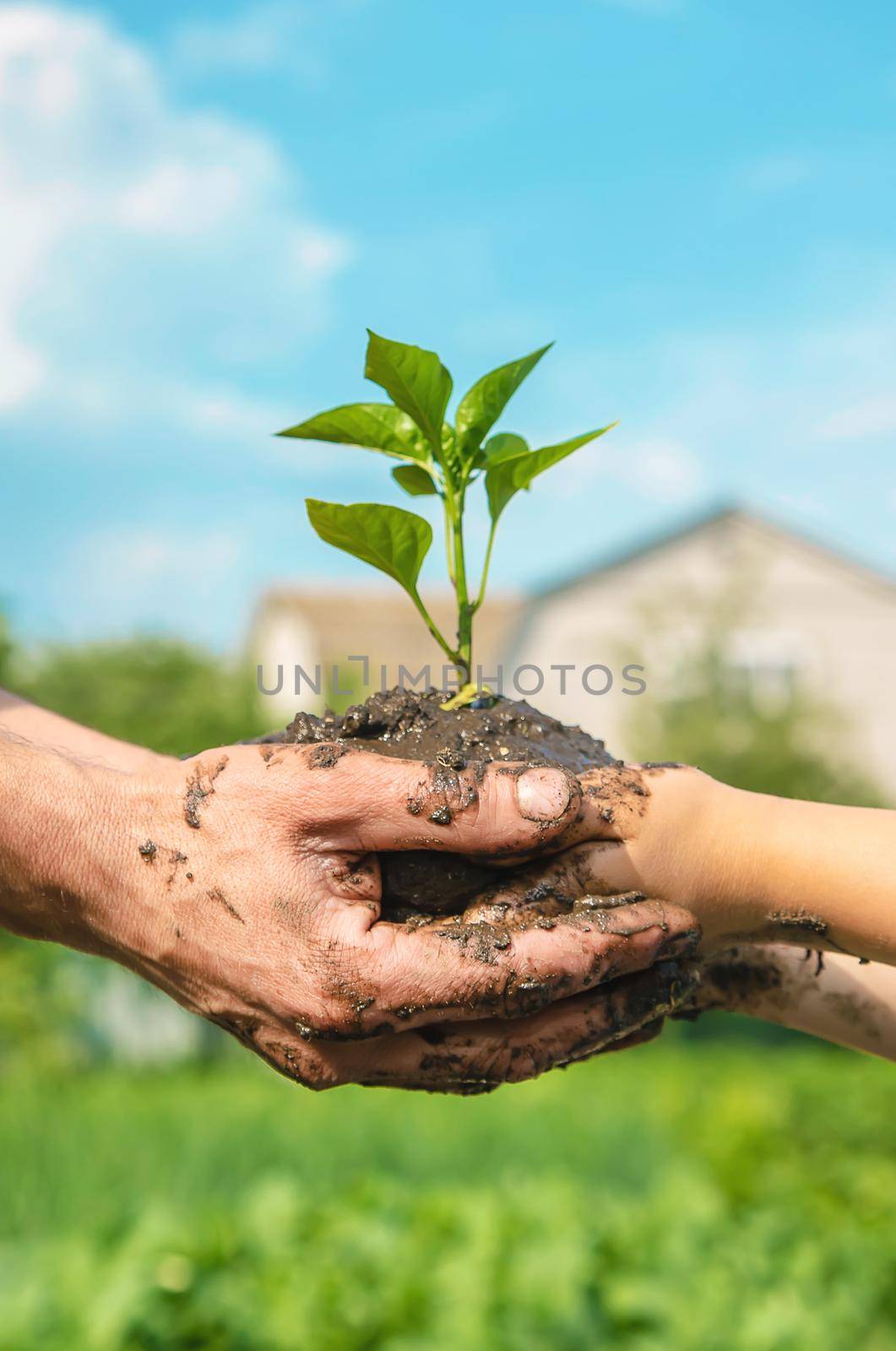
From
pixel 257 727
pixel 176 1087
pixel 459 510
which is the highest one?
pixel 459 510

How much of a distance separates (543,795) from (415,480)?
2.02 ft

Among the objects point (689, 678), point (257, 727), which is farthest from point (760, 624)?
point (257, 727)

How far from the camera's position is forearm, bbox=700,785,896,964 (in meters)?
1.34

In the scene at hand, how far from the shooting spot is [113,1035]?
41.7 feet

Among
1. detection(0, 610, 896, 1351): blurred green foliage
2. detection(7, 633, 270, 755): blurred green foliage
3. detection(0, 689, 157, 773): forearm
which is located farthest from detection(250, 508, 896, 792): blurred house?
detection(0, 689, 157, 773): forearm

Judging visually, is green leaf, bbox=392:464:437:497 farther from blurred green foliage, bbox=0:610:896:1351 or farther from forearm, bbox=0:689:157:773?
blurred green foliage, bbox=0:610:896:1351

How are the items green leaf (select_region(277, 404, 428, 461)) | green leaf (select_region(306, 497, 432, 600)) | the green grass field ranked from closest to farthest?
green leaf (select_region(306, 497, 432, 600)), green leaf (select_region(277, 404, 428, 461)), the green grass field

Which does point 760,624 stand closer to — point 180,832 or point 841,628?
point 841,628

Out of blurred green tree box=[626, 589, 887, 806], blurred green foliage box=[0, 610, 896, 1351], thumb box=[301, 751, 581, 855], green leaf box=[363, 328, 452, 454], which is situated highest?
green leaf box=[363, 328, 452, 454]

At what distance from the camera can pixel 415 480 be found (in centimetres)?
168

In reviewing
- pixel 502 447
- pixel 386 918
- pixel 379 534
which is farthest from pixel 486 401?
pixel 386 918

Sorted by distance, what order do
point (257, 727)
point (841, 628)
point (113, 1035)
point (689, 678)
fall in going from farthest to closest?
point (841, 628) → point (689, 678) → point (113, 1035) → point (257, 727)

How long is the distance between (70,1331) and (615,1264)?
1.68 meters

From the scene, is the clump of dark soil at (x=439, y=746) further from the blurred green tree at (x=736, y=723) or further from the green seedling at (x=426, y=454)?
the blurred green tree at (x=736, y=723)
